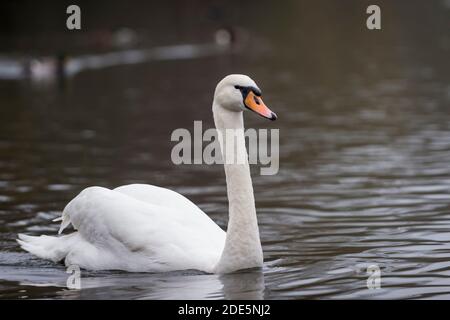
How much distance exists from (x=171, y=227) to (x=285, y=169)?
20.8 ft

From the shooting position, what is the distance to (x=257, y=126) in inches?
837

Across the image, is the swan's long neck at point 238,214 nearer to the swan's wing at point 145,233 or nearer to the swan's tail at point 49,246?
the swan's wing at point 145,233

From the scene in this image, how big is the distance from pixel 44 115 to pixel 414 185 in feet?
37.6

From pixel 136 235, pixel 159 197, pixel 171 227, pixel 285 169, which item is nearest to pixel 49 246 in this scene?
pixel 159 197

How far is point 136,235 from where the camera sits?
31.3 ft

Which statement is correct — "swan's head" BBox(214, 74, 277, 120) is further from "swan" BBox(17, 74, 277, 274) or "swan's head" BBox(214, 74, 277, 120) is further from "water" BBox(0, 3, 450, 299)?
"water" BBox(0, 3, 450, 299)

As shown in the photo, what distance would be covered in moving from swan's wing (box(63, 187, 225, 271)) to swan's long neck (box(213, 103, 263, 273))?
0.29 metres

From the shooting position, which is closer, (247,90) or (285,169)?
(247,90)

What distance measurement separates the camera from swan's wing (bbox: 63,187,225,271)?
9438 mm

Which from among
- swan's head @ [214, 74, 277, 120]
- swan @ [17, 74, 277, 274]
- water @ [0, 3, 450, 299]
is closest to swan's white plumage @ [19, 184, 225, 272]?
swan @ [17, 74, 277, 274]

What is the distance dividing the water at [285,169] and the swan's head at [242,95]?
1.46m

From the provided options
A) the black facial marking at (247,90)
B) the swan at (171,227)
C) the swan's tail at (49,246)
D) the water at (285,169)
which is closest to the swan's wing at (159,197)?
A: the swan at (171,227)

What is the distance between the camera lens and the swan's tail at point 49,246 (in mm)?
10352

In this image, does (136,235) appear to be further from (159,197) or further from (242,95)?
(242,95)
